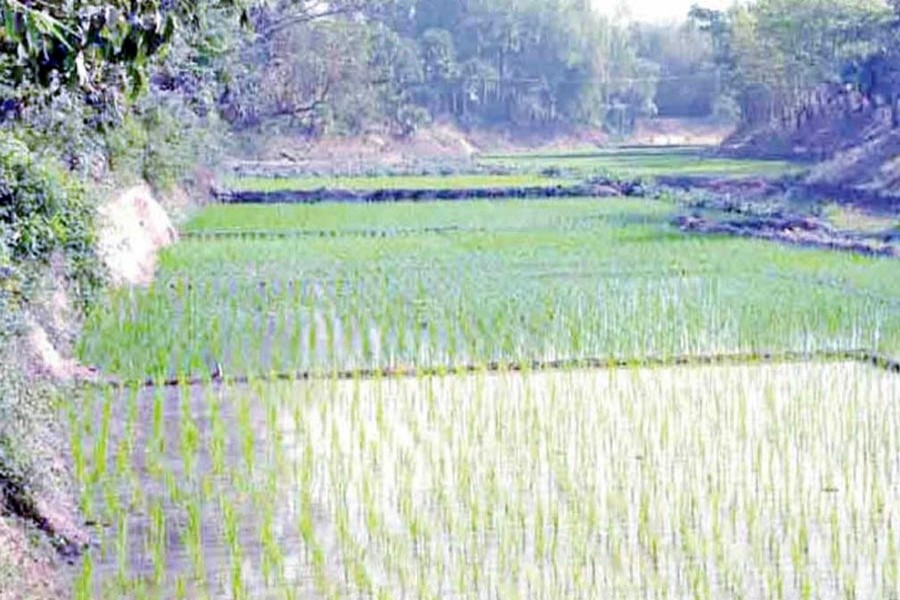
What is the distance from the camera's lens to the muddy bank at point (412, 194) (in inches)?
978

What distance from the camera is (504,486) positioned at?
6.81m

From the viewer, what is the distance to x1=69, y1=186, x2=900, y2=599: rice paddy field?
5723 millimetres

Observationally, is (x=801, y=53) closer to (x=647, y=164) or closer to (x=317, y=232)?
(x=647, y=164)

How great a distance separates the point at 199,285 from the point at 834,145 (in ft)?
81.7

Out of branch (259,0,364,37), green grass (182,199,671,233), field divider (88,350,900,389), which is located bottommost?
green grass (182,199,671,233)

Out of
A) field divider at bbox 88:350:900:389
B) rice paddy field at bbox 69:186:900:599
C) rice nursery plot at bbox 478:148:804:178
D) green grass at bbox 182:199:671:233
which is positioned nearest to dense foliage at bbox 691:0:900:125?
rice nursery plot at bbox 478:148:804:178

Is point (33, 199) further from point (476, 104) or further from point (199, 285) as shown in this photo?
point (476, 104)

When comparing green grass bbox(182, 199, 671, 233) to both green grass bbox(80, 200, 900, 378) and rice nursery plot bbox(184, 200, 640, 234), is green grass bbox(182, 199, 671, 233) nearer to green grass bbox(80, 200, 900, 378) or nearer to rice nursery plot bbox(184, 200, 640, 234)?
rice nursery plot bbox(184, 200, 640, 234)

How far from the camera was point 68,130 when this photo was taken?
1141cm

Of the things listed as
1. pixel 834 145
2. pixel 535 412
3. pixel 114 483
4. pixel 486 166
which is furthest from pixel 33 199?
pixel 834 145

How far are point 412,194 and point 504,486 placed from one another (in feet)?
61.5

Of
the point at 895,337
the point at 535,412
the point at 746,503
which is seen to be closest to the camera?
the point at 746,503

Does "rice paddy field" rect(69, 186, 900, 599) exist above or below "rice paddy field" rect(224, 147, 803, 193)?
above

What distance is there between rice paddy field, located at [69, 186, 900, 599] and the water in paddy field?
0.02 metres
